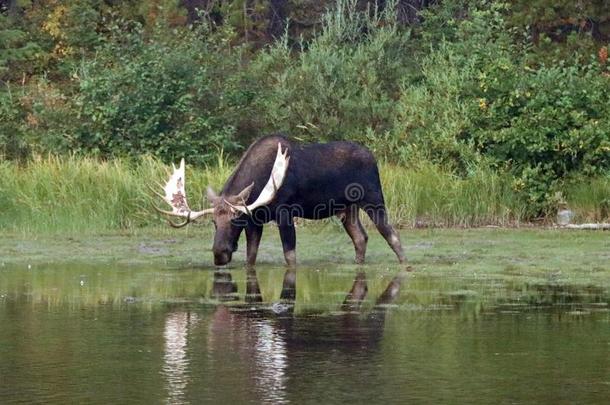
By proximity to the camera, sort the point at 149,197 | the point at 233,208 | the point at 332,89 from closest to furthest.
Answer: the point at 233,208
the point at 149,197
the point at 332,89

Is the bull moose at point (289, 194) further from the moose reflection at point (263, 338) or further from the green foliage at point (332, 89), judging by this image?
the green foliage at point (332, 89)

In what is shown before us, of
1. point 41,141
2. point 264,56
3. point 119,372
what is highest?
point 264,56

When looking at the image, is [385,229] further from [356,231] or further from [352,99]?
[352,99]

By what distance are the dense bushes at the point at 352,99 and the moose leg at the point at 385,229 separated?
596 cm

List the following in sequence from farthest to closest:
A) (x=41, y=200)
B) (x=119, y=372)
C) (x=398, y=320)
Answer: (x=41, y=200) → (x=398, y=320) → (x=119, y=372)

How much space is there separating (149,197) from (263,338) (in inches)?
451

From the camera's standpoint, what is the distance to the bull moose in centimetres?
1786

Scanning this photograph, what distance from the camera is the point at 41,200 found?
922 inches

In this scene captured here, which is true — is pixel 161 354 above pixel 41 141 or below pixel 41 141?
below

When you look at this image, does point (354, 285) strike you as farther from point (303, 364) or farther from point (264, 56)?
point (264, 56)

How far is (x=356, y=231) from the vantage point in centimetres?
1855

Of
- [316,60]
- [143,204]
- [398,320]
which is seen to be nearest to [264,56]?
[316,60]

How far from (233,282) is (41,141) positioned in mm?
12002

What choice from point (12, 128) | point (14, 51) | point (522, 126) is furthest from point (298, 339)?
point (14, 51)
